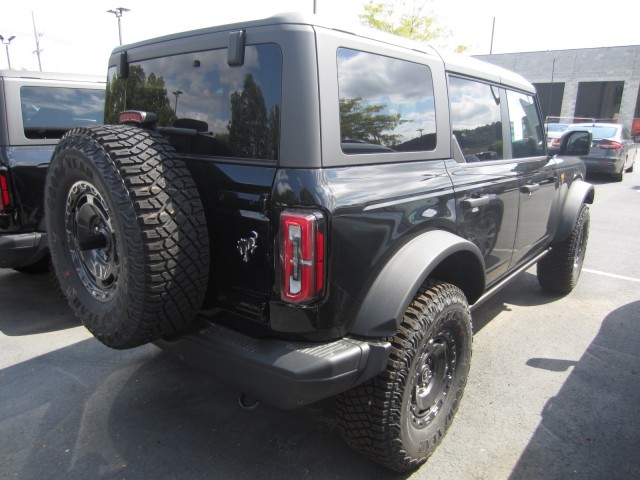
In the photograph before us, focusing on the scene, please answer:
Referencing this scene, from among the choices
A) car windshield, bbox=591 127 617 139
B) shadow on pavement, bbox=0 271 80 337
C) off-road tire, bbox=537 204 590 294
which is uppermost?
car windshield, bbox=591 127 617 139

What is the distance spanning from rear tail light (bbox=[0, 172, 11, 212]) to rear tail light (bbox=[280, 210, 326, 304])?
128 inches

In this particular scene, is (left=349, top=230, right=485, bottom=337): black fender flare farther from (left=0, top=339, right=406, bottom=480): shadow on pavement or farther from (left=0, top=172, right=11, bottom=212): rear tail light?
(left=0, top=172, right=11, bottom=212): rear tail light

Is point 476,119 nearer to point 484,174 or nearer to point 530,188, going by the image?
point 484,174

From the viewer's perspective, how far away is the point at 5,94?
13.5 ft

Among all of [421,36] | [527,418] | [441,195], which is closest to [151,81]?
[441,195]

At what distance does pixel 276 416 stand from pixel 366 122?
5.81ft

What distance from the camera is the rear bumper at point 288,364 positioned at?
180 centimetres

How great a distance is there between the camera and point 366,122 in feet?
6.91

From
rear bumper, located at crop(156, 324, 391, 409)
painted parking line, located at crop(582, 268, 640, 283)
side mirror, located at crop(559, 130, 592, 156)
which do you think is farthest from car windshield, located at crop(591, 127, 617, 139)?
rear bumper, located at crop(156, 324, 391, 409)

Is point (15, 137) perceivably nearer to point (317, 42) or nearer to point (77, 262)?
point (77, 262)

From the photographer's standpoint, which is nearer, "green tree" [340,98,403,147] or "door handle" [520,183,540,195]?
"green tree" [340,98,403,147]

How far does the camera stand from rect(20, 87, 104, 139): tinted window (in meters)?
4.29

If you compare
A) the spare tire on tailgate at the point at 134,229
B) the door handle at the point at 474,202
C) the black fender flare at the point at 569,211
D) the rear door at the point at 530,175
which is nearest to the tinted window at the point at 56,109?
the spare tire on tailgate at the point at 134,229

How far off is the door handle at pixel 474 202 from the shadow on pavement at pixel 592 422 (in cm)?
131
